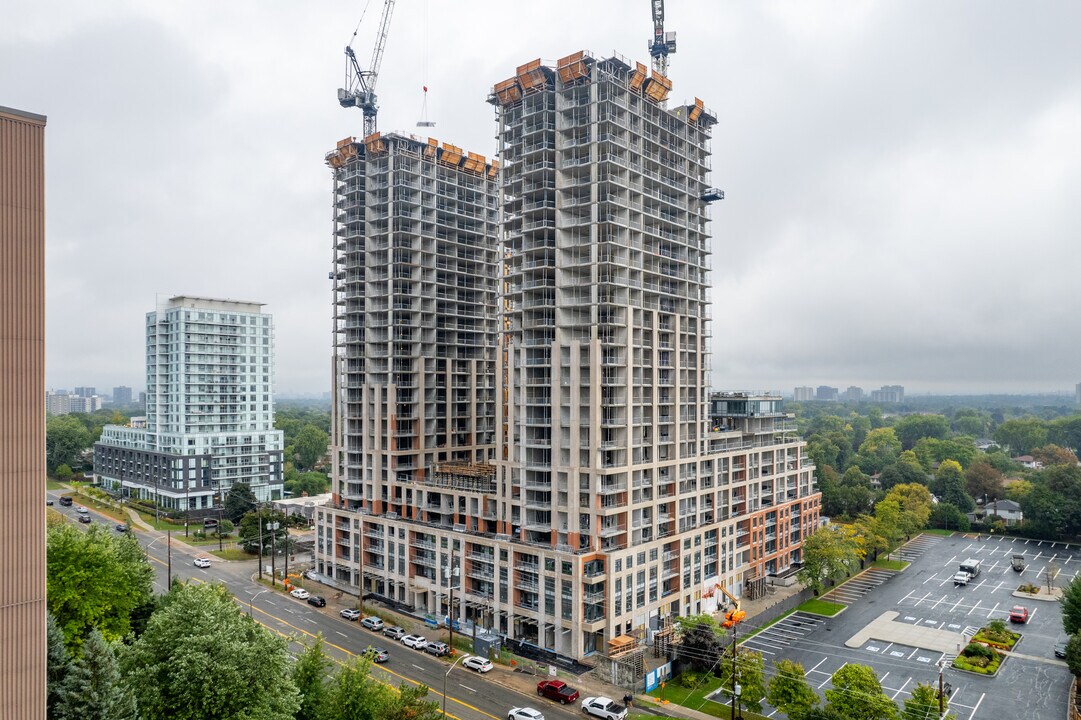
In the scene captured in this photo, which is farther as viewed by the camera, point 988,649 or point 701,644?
point 988,649

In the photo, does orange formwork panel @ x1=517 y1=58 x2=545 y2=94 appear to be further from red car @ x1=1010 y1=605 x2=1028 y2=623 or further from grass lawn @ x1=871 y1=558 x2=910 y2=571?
grass lawn @ x1=871 y1=558 x2=910 y2=571

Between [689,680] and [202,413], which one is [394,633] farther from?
[202,413]

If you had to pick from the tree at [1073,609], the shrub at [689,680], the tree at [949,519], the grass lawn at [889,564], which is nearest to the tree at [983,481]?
the tree at [949,519]

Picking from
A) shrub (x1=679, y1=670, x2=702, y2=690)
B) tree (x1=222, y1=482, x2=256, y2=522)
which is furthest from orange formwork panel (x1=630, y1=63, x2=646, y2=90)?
tree (x1=222, y1=482, x2=256, y2=522)

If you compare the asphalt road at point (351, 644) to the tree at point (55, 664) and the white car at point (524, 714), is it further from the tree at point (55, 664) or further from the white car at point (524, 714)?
the tree at point (55, 664)

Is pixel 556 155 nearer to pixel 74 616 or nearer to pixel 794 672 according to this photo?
pixel 794 672

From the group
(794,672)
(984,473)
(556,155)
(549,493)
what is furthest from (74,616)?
(984,473)

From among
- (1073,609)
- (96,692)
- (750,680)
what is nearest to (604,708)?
(750,680)

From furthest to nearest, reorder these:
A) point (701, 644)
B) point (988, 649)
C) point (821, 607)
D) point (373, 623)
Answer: point (821, 607)
point (373, 623)
point (988, 649)
point (701, 644)
